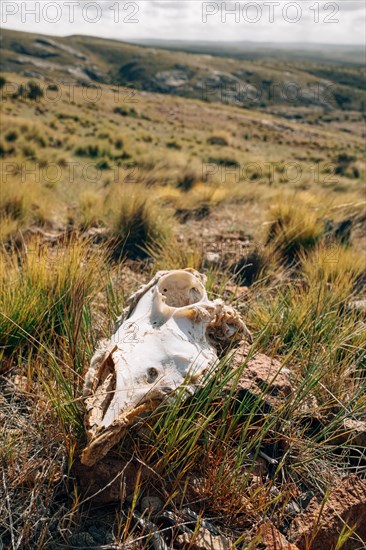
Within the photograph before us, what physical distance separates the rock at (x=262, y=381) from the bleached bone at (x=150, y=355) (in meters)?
0.18

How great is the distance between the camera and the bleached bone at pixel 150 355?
6.48 ft

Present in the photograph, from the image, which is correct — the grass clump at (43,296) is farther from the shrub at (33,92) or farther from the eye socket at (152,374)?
the shrub at (33,92)

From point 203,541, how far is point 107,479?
1.50 feet

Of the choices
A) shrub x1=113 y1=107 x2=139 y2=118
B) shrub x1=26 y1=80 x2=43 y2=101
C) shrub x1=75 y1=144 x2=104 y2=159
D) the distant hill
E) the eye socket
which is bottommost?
the eye socket

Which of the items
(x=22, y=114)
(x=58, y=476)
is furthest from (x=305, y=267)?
(x=22, y=114)

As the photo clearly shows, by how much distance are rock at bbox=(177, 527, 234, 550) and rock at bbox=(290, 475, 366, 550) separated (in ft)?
1.13

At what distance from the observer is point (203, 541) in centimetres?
190

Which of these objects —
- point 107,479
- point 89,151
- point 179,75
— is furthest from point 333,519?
point 179,75

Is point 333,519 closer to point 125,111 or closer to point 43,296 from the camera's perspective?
point 43,296

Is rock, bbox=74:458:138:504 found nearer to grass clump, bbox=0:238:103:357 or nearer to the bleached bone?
the bleached bone

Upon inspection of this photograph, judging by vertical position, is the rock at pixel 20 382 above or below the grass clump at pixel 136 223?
below

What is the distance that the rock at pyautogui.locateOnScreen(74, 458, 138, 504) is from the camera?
6.68 feet

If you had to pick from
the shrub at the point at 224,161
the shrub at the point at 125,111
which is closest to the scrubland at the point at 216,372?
the shrub at the point at 224,161

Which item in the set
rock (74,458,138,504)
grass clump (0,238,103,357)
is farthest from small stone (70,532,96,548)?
grass clump (0,238,103,357)
